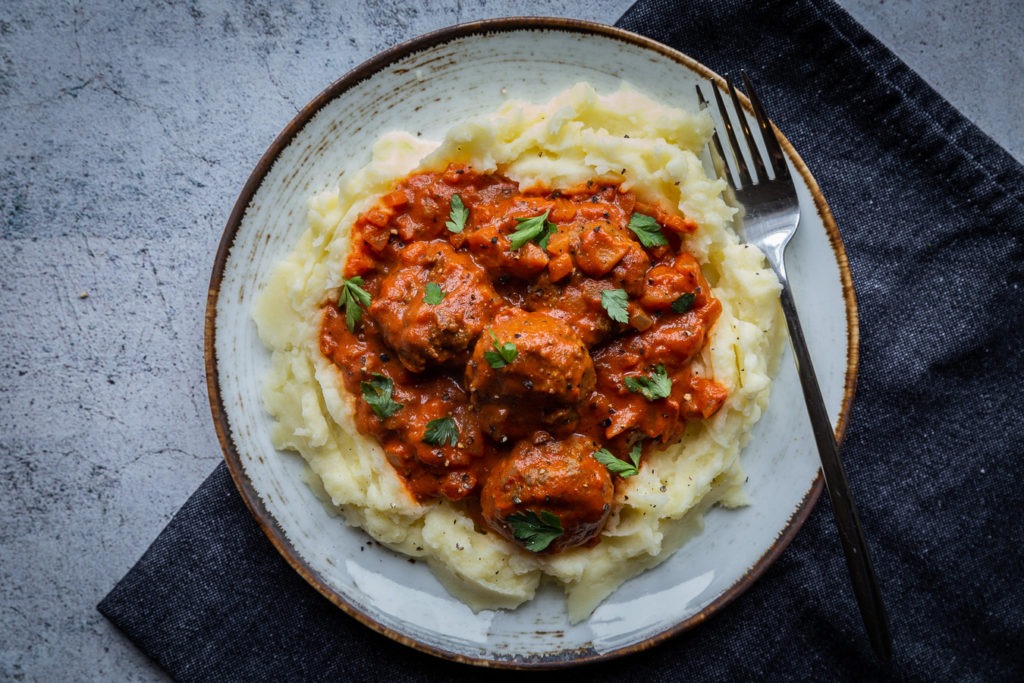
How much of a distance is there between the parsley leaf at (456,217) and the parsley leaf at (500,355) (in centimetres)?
84

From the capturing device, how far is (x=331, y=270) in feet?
14.0

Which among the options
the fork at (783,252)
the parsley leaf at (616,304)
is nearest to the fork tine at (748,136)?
the fork at (783,252)

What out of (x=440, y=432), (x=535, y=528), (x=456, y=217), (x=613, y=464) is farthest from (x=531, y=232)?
(x=535, y=528)

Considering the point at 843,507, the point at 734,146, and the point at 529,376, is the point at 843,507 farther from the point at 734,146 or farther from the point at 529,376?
the point at 734,146

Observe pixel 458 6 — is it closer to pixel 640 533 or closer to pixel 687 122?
pixel 687 122

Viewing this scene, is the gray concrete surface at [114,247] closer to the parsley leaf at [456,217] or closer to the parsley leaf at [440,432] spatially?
the parsley leaf at [456,217]

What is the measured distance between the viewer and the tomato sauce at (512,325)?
3.88 m

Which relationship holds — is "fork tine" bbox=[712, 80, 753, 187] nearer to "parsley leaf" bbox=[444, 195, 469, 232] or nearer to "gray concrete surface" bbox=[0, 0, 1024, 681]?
"gray concrete surface" bbox=[0, 0, 1024, 681]

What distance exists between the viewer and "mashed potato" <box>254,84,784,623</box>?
4219mm

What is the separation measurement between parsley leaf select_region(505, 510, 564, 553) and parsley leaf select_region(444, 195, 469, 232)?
1624 mm

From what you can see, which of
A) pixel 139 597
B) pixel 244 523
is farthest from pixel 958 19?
pixel 139 597

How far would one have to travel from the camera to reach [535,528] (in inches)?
154

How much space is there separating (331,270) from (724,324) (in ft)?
7.52

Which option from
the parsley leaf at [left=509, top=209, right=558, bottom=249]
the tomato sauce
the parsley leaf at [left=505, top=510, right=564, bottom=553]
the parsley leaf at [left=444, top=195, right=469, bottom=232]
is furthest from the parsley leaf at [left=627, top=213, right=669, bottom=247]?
the parsley leaf at [left=505, top=510, right=564, bottom=553]
